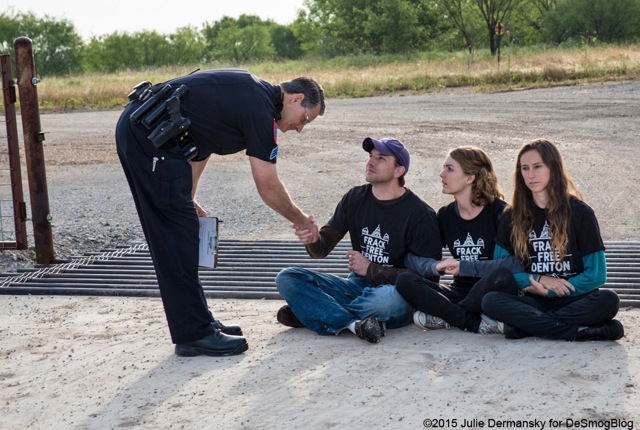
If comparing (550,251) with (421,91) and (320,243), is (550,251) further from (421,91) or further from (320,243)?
(421,91)

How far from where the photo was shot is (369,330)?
4590mm

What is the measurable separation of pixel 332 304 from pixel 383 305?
0.27 m

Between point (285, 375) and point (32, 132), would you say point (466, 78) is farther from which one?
point (285, 375)

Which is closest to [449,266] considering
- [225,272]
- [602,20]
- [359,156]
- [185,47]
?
[225,272]

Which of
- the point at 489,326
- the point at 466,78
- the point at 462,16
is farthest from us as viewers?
the point at 462,16

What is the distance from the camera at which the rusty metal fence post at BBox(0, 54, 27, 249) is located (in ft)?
22.3

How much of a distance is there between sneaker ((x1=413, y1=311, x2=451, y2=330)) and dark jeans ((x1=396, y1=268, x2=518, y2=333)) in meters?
0.04

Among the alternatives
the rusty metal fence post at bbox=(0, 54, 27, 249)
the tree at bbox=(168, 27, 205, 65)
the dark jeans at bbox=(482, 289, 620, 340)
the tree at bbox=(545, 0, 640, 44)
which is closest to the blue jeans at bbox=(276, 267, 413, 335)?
the dark jeans at bbox=(482, 289, 620, 340)

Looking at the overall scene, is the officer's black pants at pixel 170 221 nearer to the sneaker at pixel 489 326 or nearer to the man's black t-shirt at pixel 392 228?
the man's black t-shirt at pixel 392 228

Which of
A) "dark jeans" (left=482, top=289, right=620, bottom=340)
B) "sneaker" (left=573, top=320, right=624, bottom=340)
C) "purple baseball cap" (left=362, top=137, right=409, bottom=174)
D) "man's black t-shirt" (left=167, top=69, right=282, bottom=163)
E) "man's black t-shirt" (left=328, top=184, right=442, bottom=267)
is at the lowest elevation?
"sneaker" (left=573, top=320, right=624, bottom=340)

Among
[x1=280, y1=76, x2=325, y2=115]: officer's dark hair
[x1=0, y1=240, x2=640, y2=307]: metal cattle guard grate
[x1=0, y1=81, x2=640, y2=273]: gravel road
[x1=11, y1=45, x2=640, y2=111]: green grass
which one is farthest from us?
[x1=11, y1=45, x2=640, y2=111]: green grass

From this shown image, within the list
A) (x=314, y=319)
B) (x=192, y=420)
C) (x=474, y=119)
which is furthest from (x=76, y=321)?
(x=474, y=119)

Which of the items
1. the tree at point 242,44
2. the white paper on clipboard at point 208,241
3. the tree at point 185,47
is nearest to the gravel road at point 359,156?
the white paper on clipboard at point 208,241

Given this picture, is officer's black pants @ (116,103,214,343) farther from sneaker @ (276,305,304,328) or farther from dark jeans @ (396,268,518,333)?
dark jeans @ (396,268,518,333)
